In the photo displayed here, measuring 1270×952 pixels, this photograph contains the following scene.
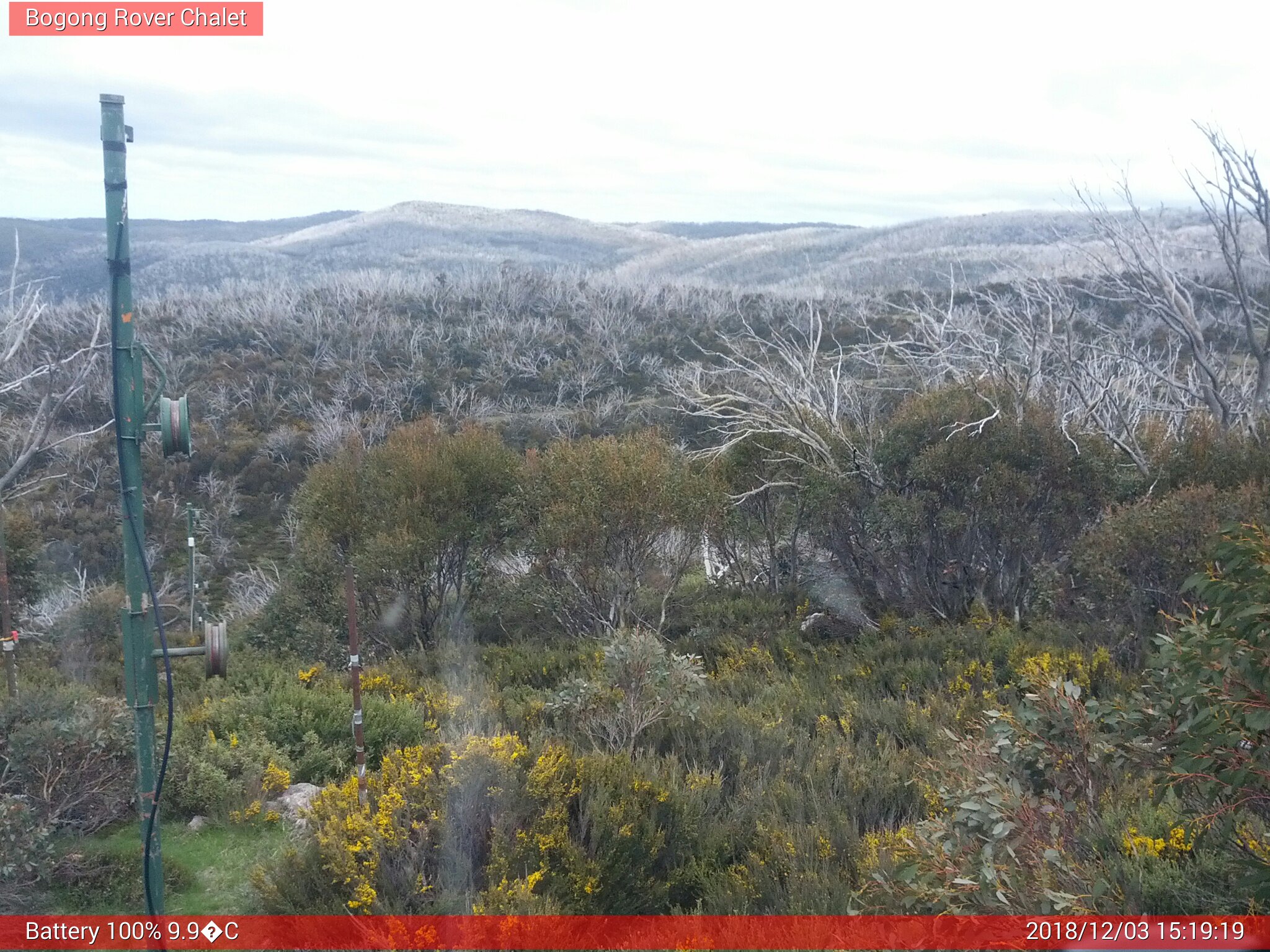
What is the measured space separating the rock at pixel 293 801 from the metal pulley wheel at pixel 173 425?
9.21 feet

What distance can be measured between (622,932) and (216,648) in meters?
2.12

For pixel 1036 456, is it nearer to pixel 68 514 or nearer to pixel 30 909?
pixel 30 909

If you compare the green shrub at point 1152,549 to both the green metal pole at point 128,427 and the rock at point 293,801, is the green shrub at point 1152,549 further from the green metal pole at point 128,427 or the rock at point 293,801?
the green metal pole at point 128,427

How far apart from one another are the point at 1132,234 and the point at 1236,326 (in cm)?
1755

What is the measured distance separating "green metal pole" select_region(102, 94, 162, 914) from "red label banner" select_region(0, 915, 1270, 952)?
0.79m

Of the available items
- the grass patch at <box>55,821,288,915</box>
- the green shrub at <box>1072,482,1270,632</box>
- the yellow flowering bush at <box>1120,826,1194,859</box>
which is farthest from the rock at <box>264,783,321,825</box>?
the green shrub at <box>1072,482,1270,632</box>

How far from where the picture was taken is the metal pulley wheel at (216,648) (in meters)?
3.27

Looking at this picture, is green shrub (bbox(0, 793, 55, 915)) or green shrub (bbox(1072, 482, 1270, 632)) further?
green shrub (bbox(1072, 482, 1270, 632))

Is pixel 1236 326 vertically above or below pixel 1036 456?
above

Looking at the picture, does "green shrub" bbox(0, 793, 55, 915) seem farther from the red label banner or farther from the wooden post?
the wooden post

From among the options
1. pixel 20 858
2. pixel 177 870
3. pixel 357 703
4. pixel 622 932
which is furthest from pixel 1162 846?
pixel 20 858

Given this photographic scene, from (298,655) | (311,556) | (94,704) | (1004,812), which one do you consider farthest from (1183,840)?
(311,556)

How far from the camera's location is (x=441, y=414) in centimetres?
2669

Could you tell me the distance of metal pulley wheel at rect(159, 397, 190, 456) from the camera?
3.16 meters
